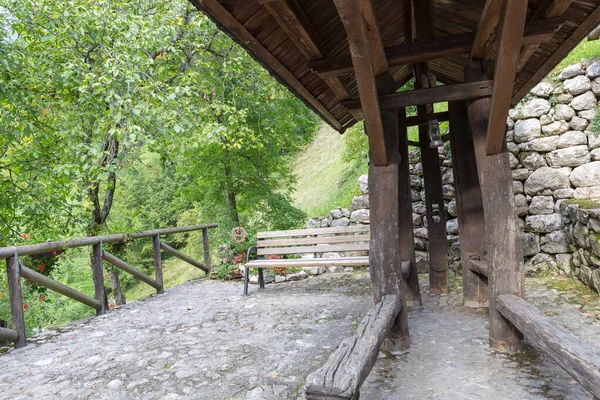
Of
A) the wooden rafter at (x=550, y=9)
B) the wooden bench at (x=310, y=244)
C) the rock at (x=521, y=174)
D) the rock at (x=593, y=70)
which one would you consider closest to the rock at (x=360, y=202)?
the wooden bench at (x=310, y=244)

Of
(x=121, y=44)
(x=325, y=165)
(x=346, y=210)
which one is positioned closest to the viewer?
(x=121, y=44)

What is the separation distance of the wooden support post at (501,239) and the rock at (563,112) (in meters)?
3.34

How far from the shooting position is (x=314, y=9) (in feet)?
9.12

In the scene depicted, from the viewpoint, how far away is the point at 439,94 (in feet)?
10.4

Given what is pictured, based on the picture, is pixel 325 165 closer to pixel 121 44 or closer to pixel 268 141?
pixel 268 141

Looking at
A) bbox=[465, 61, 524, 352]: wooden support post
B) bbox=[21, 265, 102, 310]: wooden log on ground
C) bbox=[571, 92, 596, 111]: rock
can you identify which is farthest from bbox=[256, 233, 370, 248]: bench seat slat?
bbox=[571, 92, 596, 111]: rock

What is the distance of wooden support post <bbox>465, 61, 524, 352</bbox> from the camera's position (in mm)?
2961

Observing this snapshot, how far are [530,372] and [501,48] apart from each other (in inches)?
80.2

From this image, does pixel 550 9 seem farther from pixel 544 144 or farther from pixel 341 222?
pixel 341 222

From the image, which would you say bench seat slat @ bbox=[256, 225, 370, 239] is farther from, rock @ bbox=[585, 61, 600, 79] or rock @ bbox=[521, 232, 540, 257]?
rock @ bbox=[585, 61, 600, 79]

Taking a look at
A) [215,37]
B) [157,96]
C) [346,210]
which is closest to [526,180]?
[346,210]

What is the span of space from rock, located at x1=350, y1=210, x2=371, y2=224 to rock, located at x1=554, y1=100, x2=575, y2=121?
3.09m

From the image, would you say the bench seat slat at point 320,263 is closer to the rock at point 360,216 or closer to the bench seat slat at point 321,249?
the bench seat slat at point 321,249

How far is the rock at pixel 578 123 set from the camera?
5.46 m
